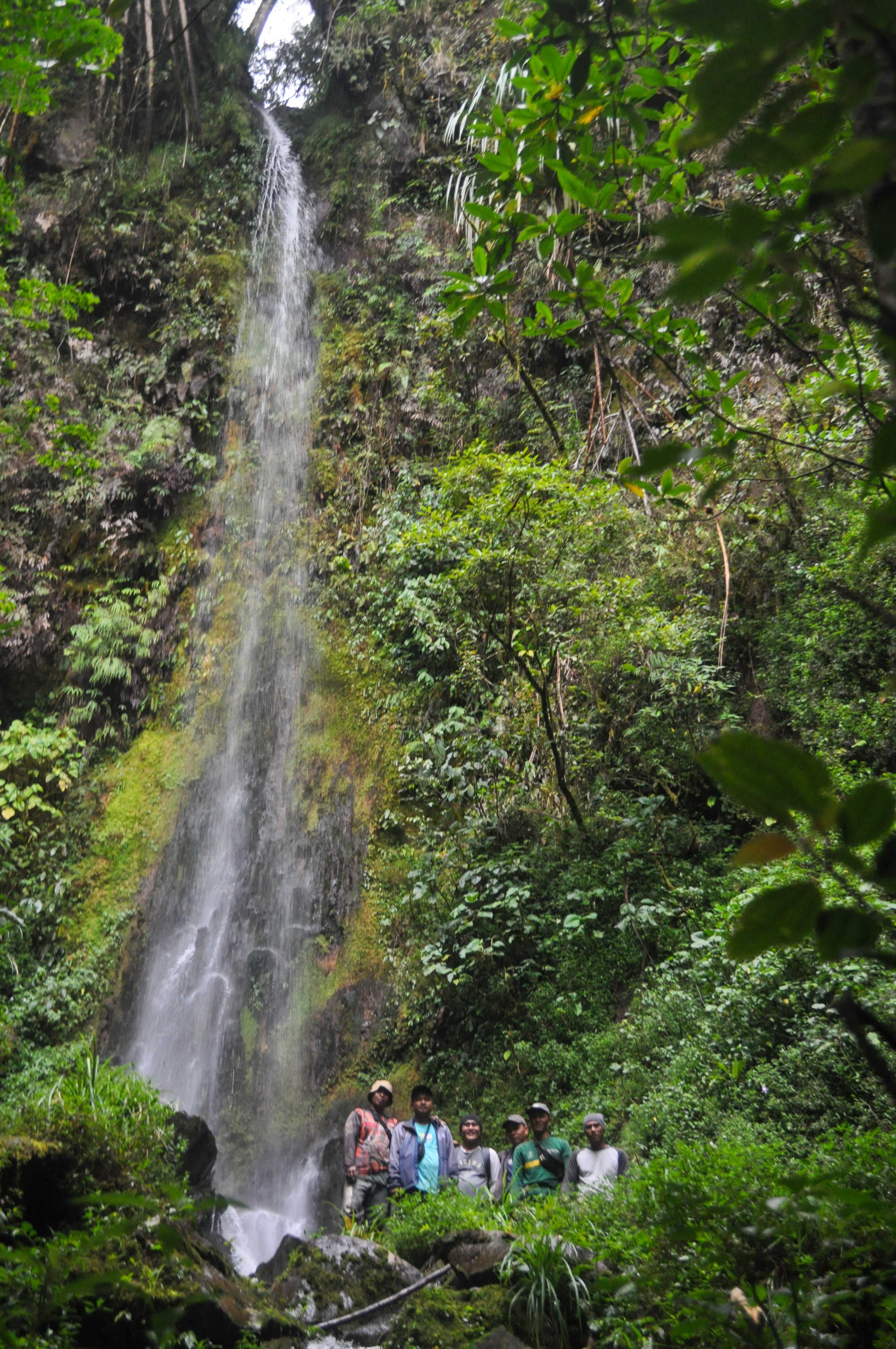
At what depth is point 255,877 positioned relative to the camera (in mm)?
8711

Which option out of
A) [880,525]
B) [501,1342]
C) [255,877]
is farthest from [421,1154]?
[880,525]

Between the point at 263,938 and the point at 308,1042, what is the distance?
4.10 ft

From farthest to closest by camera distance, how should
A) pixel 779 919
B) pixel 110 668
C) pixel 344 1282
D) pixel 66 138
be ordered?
pixel 66 138 < pixel 110 668 < pixel 344 1282 < pixel 779 919

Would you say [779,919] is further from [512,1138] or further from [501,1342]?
[512,1138]

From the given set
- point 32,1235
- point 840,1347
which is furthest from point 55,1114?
point 840,1347

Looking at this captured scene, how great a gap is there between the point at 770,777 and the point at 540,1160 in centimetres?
518

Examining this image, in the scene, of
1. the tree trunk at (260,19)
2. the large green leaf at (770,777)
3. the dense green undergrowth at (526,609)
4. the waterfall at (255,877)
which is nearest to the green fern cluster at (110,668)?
the dense green undergrowth at (526,609)

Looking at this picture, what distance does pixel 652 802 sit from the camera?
647 centimetres

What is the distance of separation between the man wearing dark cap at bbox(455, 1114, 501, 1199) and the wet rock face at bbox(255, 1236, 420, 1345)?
779 mm

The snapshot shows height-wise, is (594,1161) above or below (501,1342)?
below

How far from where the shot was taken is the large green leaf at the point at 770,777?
0.56m

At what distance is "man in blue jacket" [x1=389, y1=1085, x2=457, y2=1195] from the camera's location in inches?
208

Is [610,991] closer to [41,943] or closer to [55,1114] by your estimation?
[55,1114]

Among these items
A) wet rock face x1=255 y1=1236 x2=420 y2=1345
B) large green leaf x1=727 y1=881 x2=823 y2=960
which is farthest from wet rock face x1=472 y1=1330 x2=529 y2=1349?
large green leaf x1=727 y1=881 x2=823 y2=960
